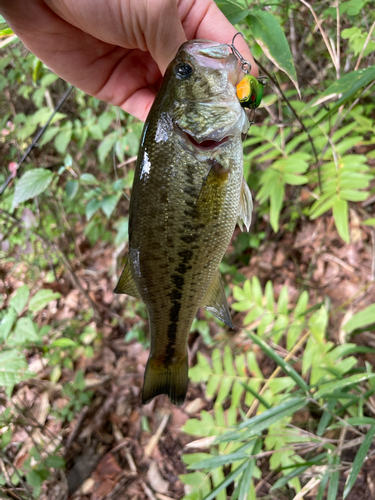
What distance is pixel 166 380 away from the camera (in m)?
1.56

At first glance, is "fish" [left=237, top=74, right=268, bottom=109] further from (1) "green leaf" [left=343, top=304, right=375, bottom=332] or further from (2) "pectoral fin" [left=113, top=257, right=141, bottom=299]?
(1) "green leaf" [left=343, top=304, right=375, bottom=332]

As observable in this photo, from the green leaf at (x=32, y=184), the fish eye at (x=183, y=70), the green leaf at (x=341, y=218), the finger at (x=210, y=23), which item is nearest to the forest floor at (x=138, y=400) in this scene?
the green leaf at (x=341, y=218)

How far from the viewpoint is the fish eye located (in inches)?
46.3

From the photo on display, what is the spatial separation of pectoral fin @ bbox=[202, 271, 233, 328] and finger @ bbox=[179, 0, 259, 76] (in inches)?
37.7

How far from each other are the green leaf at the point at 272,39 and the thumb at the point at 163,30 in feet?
1.00

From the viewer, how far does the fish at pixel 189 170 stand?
45.8 inches

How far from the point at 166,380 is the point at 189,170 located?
1.05 metres

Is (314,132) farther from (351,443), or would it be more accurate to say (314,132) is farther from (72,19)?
(351,443)

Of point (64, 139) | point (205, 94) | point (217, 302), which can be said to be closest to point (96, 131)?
point (64, 139)

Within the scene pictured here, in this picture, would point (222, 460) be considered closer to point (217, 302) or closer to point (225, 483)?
point (225, 483)

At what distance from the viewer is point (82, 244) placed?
12.7 ft

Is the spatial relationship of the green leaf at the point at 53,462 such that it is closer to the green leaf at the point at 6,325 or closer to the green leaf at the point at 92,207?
the green leaf at the point at 6,325

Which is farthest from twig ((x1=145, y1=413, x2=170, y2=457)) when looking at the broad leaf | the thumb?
the thumb

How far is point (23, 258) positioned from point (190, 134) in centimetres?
309
